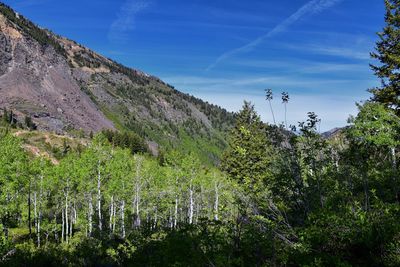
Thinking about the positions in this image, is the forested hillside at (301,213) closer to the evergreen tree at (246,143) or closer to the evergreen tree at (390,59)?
the evergreen tree at (390,59)

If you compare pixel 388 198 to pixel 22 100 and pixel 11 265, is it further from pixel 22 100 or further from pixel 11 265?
pixel 22 100

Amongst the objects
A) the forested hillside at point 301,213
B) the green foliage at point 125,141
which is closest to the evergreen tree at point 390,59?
the forested hillside at point 301,213

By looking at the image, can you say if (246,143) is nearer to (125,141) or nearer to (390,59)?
(390,59)

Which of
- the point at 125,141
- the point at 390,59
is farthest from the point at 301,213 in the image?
the point at 125,141

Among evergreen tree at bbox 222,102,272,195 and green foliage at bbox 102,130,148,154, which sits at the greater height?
green foliage at bbox 102,130,148,154

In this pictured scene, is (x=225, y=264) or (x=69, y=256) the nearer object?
(x=225, y=264)

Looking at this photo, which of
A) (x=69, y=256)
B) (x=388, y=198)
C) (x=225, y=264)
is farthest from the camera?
(x=69, y=256)

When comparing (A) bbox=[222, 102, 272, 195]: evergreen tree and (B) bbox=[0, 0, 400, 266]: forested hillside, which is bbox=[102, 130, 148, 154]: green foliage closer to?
(A) bbox=[222, 102, 272, 195]: evergreen tree

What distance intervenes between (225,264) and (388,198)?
8173 millimetres

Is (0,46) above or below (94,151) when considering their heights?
above

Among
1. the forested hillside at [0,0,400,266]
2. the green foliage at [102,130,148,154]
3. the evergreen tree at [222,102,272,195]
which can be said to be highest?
the green foliage at [102,130,148,154]

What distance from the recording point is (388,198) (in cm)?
1291

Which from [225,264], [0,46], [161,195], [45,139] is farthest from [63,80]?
[225,264]

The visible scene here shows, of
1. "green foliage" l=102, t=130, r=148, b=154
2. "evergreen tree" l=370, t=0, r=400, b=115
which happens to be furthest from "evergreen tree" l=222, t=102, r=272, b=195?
"green foliage" l=102, t=130, r=148, b=154
